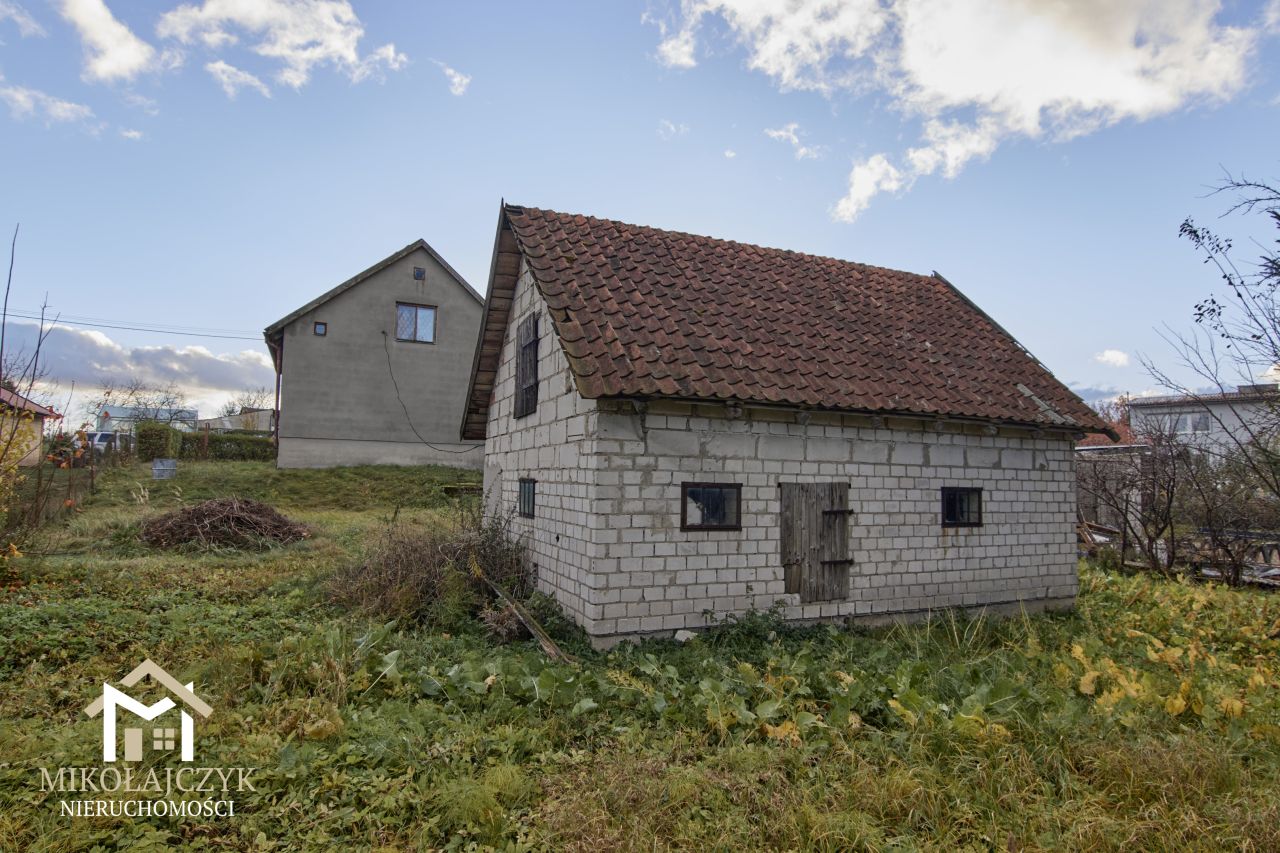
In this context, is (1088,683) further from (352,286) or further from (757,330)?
(352,286)

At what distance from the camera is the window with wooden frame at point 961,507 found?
9.72 meters

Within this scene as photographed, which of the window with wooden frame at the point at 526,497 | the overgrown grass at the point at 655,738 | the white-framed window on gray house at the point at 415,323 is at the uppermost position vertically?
the white-framed window on gray house at the point at 415,323

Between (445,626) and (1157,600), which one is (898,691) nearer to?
(445,626)

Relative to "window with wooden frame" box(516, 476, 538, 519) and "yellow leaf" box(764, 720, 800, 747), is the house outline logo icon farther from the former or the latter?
"window with wooden frame" box(516, 476, 538, 519)

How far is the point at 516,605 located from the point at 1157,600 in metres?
10.7

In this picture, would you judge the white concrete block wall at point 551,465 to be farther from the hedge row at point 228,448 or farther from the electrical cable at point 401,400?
the hedge row at point 228,448

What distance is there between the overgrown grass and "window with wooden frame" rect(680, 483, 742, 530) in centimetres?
125

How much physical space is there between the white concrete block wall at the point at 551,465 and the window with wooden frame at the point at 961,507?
17.9 feet

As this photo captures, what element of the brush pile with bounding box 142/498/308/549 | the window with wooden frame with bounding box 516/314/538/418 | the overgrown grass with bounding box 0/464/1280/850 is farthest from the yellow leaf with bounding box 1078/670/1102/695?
the brush pile with bounding box 142/498/308/549

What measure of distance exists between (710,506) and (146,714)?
5.73m

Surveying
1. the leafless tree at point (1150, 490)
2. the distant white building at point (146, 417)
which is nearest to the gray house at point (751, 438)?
the leafless tree at point (1150, 490)

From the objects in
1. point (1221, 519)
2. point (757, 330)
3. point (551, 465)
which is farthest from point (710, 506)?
point (1221, 519)

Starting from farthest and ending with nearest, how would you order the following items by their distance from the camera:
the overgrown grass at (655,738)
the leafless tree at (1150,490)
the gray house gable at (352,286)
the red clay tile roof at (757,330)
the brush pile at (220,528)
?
the gray house gable at (352,286) < the leafless tree at (1150,490) < the brush pile at (220,528) < the red clay tile roof at (757,330) < the overgrown grass at (655,738)

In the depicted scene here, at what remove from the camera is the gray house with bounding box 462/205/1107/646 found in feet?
25.5
